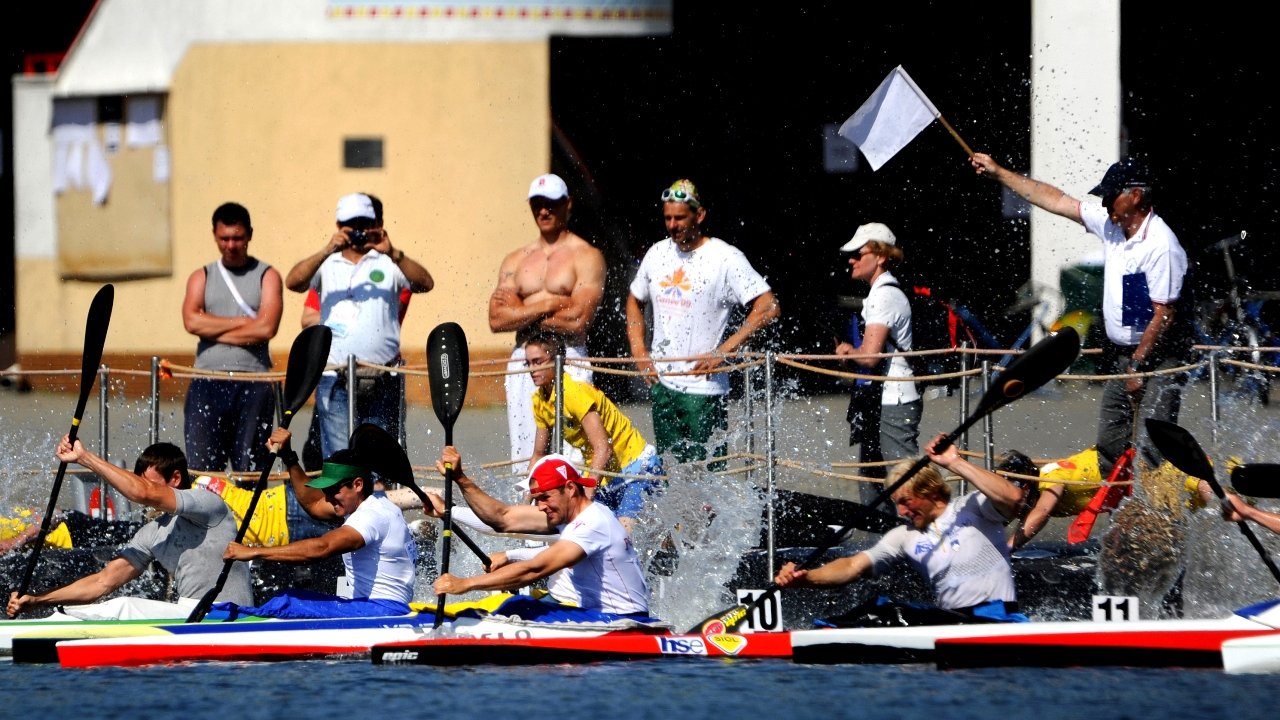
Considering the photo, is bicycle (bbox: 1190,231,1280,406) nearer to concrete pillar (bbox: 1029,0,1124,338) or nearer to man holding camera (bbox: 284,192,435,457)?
concrete pillar (bbox: 1029,0,1124,338)

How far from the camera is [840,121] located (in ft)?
61.6

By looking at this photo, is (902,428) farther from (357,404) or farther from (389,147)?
(389,147)

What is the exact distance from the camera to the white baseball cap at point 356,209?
32.8 ft

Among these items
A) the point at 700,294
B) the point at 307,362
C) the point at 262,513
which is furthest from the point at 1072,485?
Answer: the point at 262,513

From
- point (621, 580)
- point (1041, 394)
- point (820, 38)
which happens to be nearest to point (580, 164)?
point (820, 38)

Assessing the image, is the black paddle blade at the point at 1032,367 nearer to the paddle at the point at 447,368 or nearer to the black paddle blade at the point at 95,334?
the paddle at the point at 447,368

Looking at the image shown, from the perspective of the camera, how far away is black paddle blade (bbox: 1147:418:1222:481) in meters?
8.12

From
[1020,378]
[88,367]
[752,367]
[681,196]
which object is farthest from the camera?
[88,367]

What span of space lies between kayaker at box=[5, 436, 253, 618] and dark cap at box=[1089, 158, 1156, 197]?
4.12 meters

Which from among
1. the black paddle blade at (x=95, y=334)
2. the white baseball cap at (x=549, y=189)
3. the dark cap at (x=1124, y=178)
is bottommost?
the black paddle blade at (x=95, y=334)

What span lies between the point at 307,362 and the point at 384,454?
2.51ft

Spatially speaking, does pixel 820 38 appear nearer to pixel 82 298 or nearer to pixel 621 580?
pixel 82 298

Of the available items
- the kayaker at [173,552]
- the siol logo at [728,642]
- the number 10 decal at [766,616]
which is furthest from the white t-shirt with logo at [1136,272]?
the kayaker at [173,552]

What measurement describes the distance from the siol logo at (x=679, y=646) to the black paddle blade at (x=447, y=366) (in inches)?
70.4
